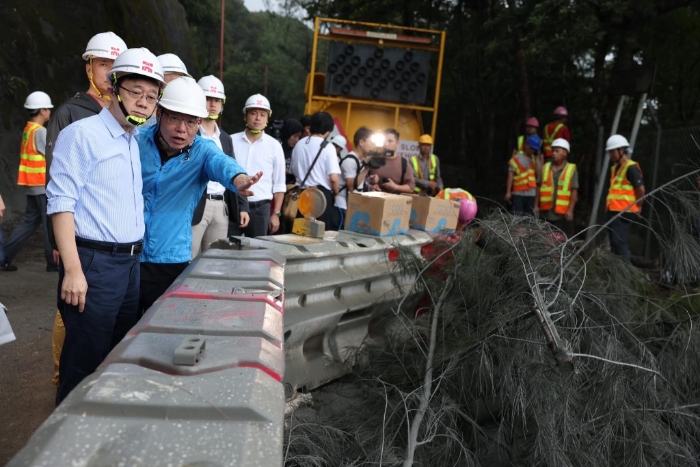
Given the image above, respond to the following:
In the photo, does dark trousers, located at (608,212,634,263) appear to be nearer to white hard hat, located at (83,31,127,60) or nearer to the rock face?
white hard hat, located at (83,31,127,60)

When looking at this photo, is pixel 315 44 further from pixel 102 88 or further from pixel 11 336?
pixel 11 336

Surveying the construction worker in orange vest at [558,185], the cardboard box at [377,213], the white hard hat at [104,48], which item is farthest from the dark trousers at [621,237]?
the white hard hat at [104,48]

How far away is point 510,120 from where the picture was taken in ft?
82.4

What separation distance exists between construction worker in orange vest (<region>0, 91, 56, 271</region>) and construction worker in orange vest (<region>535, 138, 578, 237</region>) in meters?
6.33

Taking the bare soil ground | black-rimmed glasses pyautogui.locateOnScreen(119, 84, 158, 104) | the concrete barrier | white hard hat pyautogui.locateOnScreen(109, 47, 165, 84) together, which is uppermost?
white hard hat pyautogui.locateOnScreen(109, 47, 165, 84)

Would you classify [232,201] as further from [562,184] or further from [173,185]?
[562,184]

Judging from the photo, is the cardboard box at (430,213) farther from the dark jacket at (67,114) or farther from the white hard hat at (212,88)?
the dark jacket at (67,114)

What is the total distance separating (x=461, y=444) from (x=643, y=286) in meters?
2.23

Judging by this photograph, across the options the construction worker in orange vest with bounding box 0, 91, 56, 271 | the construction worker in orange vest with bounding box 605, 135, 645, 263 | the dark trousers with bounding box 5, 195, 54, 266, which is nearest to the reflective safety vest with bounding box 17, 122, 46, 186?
the construction worker in orange vest with bounding box 0, 91, 56, 271

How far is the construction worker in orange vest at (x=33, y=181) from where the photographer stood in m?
7.49

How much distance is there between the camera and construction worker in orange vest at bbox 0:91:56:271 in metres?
7.49

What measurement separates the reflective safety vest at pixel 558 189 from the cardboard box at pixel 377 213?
4.55 m

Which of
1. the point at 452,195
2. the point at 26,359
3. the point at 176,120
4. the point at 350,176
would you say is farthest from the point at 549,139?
the point at 176,120

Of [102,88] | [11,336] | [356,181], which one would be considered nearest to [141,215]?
[11,336]
